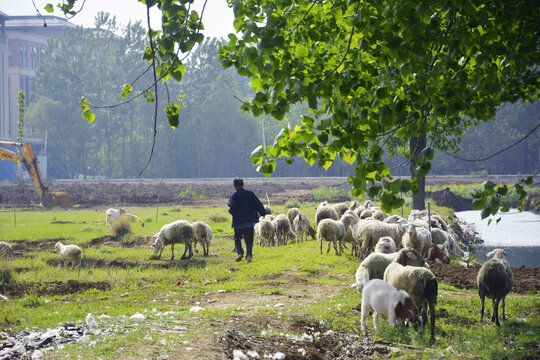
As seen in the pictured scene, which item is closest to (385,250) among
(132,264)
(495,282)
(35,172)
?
(495,282)

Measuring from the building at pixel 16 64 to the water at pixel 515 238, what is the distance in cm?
6138

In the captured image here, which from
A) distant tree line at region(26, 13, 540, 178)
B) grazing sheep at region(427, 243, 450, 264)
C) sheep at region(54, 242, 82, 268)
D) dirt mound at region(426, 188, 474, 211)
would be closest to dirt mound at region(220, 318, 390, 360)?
grazing sheep at region(427, 243, 450, 264)

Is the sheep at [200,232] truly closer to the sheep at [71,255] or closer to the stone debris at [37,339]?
the sheep at [71,255]

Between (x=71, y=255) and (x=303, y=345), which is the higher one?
(x=71, y=255)

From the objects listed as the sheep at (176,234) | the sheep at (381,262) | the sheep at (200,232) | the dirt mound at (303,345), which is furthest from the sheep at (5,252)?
the sheep at (381,262)

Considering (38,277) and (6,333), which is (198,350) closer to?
(6,333)

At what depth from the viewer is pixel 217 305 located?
9484 millimetres

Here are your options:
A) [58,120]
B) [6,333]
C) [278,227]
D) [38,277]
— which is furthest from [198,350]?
[58,120]

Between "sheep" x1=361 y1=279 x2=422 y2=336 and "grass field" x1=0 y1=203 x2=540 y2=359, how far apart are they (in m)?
0.24

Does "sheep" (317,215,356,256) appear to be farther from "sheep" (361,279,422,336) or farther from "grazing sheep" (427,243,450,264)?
"sheep" (361,279,422,336)

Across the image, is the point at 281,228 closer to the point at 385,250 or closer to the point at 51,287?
the point at 385,250

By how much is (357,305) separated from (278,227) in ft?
30.2

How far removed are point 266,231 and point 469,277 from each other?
7.17m

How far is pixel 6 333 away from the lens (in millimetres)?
7324
